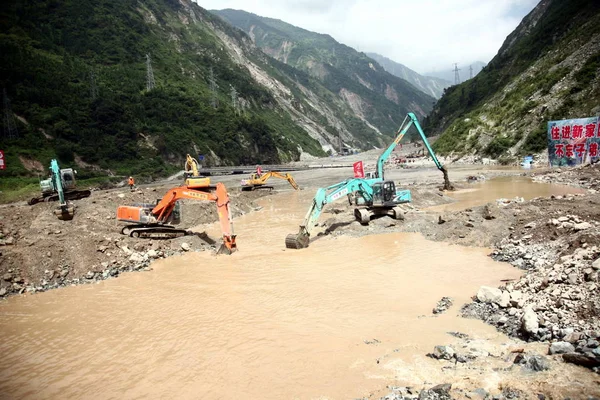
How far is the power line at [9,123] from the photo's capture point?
47584 mm

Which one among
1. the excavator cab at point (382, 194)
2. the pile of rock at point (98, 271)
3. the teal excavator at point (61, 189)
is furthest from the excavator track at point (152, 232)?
the excavator cab at point (382, 194)

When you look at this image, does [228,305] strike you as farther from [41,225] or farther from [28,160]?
[28,160]

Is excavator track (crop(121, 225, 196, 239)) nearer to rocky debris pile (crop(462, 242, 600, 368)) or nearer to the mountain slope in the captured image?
rocky debris pile (crop(462, 242, 600, 368))

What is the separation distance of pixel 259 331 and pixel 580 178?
3057 cm

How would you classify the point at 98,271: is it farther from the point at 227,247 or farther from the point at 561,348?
the point at 561,348

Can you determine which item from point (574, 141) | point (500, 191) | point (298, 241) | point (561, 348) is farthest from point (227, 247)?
point (574, 141)

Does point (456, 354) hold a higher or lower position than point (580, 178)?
lower

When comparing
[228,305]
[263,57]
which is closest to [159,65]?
[228,305]

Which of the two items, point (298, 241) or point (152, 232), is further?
point (152, 232)

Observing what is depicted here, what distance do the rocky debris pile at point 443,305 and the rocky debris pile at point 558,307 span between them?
0.47m

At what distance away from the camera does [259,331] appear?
9320mm

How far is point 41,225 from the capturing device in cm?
1808

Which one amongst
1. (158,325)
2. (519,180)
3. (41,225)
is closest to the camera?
(158,325)

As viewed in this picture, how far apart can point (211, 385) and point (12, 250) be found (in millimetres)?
11560
